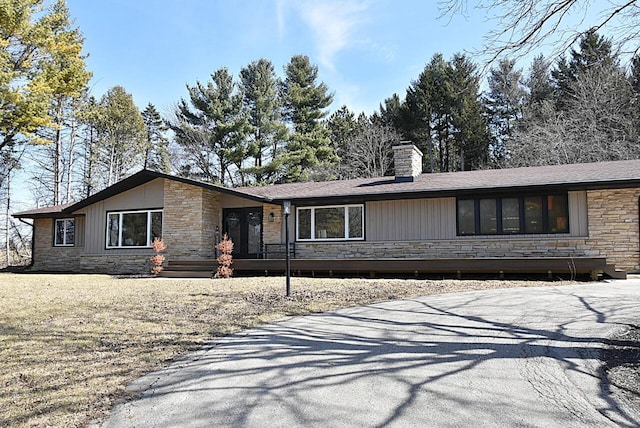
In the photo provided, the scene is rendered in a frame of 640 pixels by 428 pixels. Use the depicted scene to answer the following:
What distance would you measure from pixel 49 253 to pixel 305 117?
16504 mm

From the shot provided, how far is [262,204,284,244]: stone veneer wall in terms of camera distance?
1427 cm

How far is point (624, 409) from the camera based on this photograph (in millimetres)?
2783

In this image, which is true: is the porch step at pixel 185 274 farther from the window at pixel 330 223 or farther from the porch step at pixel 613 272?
the porch step at pixel 613 272

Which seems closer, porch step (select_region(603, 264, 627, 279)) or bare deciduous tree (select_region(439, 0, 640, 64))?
bare deciduous tree (select_region(439, 0, 640, 64))

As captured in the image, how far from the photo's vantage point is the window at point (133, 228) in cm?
1500

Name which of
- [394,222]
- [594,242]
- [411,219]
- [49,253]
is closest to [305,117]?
[49,253]

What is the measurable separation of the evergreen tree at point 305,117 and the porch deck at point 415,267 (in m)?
14.4

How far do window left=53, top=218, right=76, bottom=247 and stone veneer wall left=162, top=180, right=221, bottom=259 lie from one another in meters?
5.62

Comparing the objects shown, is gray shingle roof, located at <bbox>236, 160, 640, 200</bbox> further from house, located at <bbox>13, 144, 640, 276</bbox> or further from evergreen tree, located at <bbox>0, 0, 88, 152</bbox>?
evergreen tree, located at <bbox>0, 0, 88, 152</bbox>

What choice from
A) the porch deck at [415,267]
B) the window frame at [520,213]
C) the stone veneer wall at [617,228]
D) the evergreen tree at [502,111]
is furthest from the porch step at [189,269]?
→ the evergreen tree at [502,111]

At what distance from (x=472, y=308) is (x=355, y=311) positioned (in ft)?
5.46

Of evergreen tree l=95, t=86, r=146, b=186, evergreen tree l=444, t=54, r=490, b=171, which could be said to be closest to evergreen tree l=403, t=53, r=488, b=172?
evergreen tree l=444, t=54, r=490, b=171

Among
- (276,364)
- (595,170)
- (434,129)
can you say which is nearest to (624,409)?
(276,364)

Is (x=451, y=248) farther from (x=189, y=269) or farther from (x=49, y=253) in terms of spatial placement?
(x=49, y=253)
